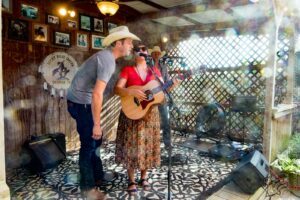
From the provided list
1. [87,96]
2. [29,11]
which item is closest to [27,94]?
[29,11]

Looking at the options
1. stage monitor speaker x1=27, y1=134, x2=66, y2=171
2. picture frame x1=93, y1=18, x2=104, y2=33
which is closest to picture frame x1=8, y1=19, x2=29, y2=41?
picture frame x1=93, y1=18, x2=104, y2=33

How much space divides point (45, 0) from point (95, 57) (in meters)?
2.30

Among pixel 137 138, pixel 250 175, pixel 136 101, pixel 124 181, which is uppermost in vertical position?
pixel 136 101

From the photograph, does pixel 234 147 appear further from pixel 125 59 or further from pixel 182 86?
pixel 125 59

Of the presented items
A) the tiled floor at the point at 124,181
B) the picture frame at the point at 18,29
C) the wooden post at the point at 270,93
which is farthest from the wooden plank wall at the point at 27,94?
the wooden post at the point at 270,93

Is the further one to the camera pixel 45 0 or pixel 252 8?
pixel 252 8

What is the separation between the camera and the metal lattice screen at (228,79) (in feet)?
17.3

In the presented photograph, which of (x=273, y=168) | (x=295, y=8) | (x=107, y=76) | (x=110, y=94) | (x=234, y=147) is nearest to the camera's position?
(x=107, y=76)

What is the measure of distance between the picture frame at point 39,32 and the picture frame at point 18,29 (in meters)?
0.11

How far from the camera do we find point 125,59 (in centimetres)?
513

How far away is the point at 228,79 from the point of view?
224 inches

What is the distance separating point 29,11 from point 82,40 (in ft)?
3.17

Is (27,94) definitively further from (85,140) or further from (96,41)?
(85,140)

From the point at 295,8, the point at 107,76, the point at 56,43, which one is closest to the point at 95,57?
the point at 107,76
